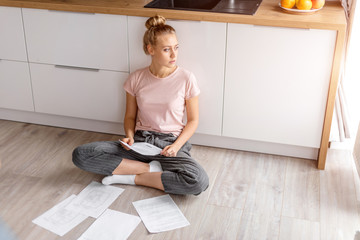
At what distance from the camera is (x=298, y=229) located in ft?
6.65

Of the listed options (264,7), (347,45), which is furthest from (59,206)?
(347,45)

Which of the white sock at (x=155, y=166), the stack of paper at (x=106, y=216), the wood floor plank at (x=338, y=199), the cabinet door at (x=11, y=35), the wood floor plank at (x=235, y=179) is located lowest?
the wood floor plank at (x=235, y=179)

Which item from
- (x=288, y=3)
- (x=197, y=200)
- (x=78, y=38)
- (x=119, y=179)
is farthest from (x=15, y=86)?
(x=288, y=3)

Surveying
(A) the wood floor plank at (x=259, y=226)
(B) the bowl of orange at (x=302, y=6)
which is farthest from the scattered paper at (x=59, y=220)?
(B) the bowl of orange at (x=302, y=6)

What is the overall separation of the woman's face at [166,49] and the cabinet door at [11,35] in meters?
0.86

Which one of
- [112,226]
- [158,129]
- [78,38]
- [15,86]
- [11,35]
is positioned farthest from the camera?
[15,86]

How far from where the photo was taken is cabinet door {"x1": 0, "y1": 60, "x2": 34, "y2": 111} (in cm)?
278

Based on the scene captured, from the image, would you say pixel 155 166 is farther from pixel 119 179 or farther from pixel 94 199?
pixel 94 199

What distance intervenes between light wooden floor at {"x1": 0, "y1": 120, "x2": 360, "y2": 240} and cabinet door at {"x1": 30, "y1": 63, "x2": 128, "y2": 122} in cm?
17

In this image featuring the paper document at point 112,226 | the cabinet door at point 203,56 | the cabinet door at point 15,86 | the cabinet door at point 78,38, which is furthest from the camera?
the cabinet door at point 15,86

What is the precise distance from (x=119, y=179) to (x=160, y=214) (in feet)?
1.07

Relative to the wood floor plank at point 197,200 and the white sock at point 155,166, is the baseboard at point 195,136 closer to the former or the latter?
the wood floor plank at point 197,200

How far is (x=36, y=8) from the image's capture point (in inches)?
101

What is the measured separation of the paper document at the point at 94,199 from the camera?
2.13m
